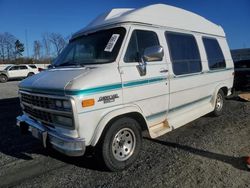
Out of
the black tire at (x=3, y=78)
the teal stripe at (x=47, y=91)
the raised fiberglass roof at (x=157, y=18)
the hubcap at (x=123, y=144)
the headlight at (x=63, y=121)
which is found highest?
the raised fiberglass roof at (x=157, y=18)

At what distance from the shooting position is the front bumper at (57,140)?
11.9 feet

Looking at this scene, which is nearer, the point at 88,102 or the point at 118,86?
the point at 88,102

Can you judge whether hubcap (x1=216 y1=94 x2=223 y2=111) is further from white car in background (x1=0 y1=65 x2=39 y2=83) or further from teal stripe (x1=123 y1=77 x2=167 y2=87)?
white car in background (x1=0 y1=65 x2=39 y2=83)

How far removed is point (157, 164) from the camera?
433 centimetres

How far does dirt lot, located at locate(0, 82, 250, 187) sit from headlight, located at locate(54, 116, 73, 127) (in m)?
0.91

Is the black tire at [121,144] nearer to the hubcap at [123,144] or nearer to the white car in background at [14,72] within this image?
the hubcap at [123,144]

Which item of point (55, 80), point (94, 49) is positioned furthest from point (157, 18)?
point (55, 80)

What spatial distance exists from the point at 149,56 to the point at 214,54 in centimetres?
321

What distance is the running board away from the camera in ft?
15.3

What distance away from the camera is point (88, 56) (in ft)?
14.9

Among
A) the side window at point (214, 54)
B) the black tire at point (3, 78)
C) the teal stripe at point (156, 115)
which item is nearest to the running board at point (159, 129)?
the teal stripe at point (156, 115)

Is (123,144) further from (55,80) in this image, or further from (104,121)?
(55,80)

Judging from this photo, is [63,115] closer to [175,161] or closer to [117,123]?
[117,123]

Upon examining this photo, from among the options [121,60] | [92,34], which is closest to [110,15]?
[92,34]
